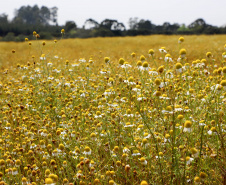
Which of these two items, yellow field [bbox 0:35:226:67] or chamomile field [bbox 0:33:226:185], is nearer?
chamomile field [bbox 0:33:226:185]

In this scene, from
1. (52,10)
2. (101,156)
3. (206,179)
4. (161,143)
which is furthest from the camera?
(52,10)

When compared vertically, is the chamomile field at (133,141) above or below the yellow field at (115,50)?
below

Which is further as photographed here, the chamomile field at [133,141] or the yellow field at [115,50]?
the yellow field at [115,50]

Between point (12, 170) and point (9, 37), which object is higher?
point (9, 37)

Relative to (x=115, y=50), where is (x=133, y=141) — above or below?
below

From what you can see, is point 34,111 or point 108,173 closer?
point 108,173

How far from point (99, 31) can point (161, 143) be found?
2695 cm

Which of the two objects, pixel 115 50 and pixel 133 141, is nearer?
pixel 133 141

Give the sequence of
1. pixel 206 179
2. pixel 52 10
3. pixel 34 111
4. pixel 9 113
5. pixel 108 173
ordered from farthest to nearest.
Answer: pixel 52 10
pixel 34 111
pixel 9 113
pixel 108 173
pixel 206 179

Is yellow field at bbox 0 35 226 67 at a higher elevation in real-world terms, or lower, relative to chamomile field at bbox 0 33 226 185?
higher

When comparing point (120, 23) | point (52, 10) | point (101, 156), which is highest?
point (52, 10)

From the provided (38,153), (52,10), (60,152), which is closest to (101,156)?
(60,152)

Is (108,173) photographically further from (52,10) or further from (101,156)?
(52,10)

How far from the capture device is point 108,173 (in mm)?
1882
